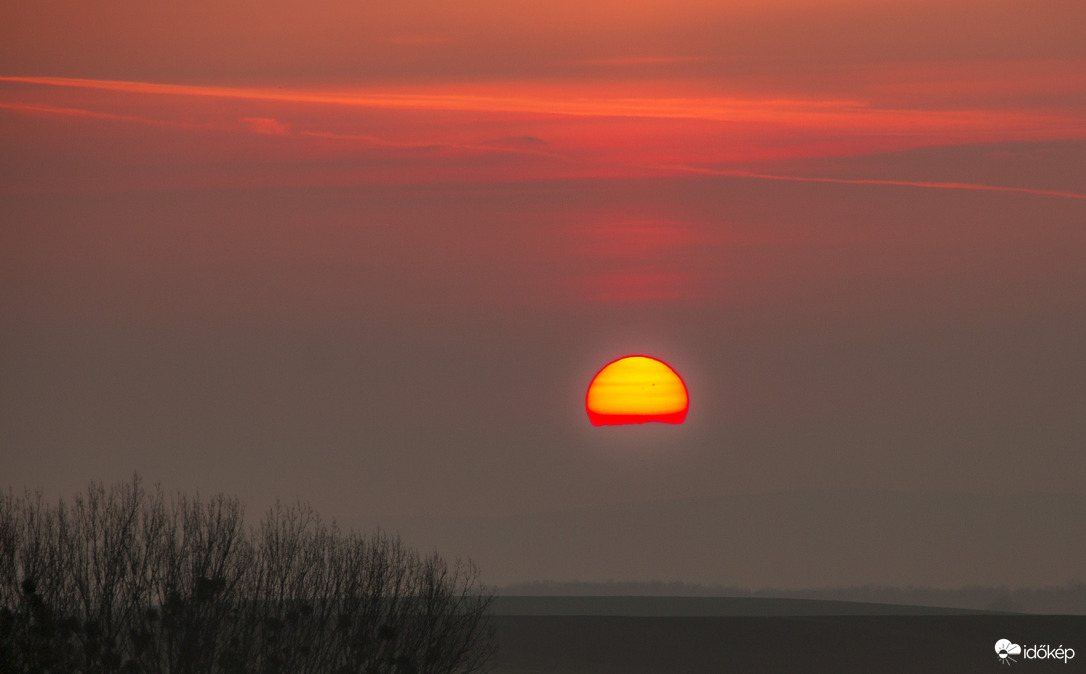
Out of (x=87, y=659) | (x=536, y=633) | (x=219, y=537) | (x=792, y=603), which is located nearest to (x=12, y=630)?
(x=87, y=659)

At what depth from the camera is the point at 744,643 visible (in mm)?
147250

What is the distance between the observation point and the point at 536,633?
145 m

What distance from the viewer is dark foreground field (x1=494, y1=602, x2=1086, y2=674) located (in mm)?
134375

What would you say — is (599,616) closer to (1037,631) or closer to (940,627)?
(940,627)

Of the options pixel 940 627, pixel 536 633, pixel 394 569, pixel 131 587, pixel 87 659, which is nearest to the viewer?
pixel 87 659

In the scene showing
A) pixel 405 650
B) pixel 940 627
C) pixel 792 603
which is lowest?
pixel 405 650

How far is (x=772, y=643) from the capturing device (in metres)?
148

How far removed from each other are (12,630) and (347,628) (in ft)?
34.4

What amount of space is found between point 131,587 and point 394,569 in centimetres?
937

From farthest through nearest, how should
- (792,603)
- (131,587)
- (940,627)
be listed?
(792,603), (940,627), (131,587)

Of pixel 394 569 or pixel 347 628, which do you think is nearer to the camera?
pixel 347 628

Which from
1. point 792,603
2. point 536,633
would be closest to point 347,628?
point 536,633

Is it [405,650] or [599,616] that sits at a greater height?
[599,616]

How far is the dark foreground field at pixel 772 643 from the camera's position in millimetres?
134375
